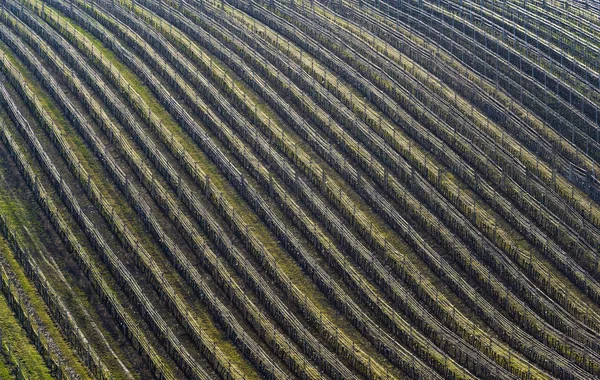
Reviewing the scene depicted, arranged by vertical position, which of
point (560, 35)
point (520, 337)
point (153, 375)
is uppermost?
point (560, 35)

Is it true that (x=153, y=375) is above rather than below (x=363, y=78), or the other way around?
below

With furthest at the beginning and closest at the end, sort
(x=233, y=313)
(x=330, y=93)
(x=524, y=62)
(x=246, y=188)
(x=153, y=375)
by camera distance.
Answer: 1. (x=524, y=62)
2. (x=330, y=93)
3. (x=246, y=188)
4. (x=233, y=313)
5. (x=153, y=375)

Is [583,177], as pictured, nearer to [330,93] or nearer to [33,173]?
[330,93]

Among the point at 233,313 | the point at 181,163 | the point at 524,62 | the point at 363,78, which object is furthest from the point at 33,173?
the point at 524,62

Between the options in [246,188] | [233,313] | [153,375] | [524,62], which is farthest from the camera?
[524,62]

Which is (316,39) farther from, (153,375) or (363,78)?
(153,375)

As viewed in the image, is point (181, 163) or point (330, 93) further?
point (330, 93)

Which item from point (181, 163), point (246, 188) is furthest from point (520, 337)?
point (181, 163)
